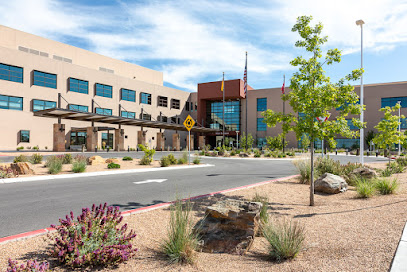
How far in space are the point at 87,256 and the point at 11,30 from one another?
176ft

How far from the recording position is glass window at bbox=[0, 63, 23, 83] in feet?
123

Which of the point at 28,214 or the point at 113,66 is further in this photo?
the point at 113,66

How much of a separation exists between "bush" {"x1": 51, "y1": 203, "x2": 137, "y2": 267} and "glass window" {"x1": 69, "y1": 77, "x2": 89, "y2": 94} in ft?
156

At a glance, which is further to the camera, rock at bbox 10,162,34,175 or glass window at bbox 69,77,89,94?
glass window at bbox 69,77,89,94

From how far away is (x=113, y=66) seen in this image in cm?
5847

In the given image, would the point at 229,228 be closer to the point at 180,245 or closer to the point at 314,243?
the point at 180,245

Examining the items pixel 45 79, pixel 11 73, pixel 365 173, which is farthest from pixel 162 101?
pixel 365 173

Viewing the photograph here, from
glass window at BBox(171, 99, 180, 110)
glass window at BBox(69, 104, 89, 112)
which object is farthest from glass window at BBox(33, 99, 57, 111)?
glass window at BBox(171, 99, 180, 110)

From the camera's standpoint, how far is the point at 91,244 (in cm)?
351

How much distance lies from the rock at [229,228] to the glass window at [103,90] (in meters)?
50.2

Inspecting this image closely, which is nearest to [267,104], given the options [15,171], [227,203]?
[15,171]

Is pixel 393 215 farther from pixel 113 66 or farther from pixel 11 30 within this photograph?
pixel 113 66

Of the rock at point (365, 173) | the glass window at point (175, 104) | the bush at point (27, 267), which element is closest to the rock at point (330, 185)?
the rock at point (365, 173)

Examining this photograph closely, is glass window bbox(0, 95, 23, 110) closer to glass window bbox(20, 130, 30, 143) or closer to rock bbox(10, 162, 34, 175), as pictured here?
glass window bbox(20, 130, 30, 143)
